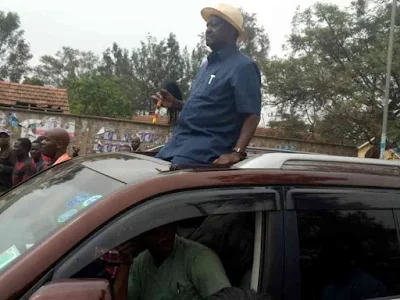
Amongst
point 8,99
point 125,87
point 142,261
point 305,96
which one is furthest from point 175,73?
point 142,261

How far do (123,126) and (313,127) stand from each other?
32.6ft

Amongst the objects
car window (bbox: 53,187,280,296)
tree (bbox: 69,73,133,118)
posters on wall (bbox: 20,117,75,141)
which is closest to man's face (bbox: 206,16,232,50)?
car window (bbox: 53,187,280,296)

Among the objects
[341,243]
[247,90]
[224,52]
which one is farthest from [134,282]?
[224,52]

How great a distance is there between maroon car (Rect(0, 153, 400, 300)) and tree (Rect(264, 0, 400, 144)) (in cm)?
1746

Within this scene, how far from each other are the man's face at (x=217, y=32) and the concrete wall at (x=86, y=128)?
10766mm

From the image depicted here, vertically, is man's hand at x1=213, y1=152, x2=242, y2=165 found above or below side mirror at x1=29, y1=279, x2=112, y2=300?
above

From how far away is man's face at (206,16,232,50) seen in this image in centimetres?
296

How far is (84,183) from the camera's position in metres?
2.02

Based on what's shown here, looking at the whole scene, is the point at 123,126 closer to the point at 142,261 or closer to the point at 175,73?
the point at 142,261

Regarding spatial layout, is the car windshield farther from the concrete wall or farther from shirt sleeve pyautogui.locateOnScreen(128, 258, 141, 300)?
the concrete wall

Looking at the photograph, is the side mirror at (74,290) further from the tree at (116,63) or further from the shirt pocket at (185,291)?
the tree at (116,63)

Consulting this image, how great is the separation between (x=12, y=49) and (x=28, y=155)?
158ft

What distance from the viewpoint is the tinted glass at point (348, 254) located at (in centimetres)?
191

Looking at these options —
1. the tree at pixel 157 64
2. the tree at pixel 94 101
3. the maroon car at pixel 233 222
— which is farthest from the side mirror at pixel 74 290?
the tree at pixel 157 64
